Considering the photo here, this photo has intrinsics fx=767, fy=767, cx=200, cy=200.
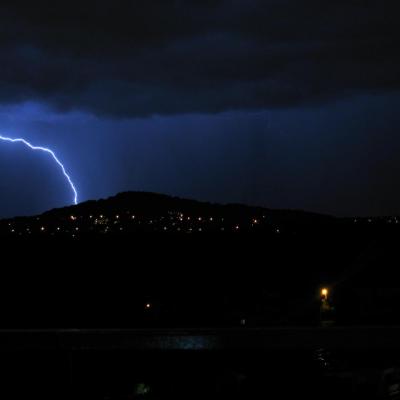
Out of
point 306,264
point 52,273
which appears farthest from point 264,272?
point 52,273

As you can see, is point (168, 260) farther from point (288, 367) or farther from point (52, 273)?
point (288, 367)

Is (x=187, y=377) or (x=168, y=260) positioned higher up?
(x=168, y=260)

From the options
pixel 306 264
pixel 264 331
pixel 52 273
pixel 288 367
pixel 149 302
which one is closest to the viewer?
pixel 264 331

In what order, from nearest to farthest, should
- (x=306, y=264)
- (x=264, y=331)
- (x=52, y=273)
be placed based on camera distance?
(x=264, y=331)
(x=52, y=273)
(x=306, y=264)

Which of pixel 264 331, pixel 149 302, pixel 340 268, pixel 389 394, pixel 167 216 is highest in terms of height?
pixel 167 216

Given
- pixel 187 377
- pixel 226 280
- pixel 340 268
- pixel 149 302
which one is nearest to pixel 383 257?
pixel 340 268

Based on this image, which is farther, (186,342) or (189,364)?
(189,364)

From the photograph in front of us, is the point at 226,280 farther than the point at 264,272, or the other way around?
the point at 264,272
